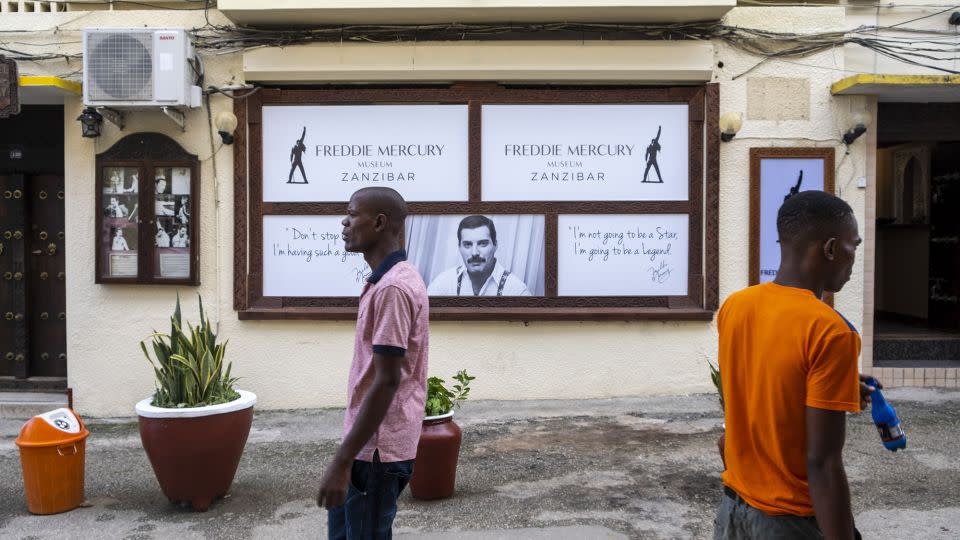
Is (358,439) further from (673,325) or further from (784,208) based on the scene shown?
(673,325)

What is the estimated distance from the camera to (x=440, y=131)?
823cm

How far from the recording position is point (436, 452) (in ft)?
17.3

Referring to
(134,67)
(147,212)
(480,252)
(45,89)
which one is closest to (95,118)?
(45,89)

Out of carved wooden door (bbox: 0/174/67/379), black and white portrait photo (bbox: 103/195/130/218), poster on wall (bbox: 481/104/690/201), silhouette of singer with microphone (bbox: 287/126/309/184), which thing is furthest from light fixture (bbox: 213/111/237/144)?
poster on wall (bbox: 481/104/690/201)

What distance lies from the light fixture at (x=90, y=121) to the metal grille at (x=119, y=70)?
258mm

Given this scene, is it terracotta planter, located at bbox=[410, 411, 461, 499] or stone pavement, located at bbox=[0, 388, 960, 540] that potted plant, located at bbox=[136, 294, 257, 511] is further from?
terracotta planter, located at bbox=[410, 411, 461, 499]

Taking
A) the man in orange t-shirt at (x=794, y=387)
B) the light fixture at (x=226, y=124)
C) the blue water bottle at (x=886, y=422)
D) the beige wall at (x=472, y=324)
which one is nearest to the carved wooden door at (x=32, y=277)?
Answer: the beige wall at (x=472, y=324)

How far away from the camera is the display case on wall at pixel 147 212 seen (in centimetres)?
806

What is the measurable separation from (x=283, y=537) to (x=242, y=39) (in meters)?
5.06

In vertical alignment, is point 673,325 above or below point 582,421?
above

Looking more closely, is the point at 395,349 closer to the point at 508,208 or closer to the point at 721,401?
the point at 721,401

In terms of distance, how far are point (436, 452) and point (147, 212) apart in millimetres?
4443

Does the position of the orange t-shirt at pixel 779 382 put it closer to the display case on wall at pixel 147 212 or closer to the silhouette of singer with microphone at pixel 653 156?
the silhouette of singer with microphone at pixel 653 156

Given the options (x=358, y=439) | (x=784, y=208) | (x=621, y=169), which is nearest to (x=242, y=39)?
(x=621, y=169)
